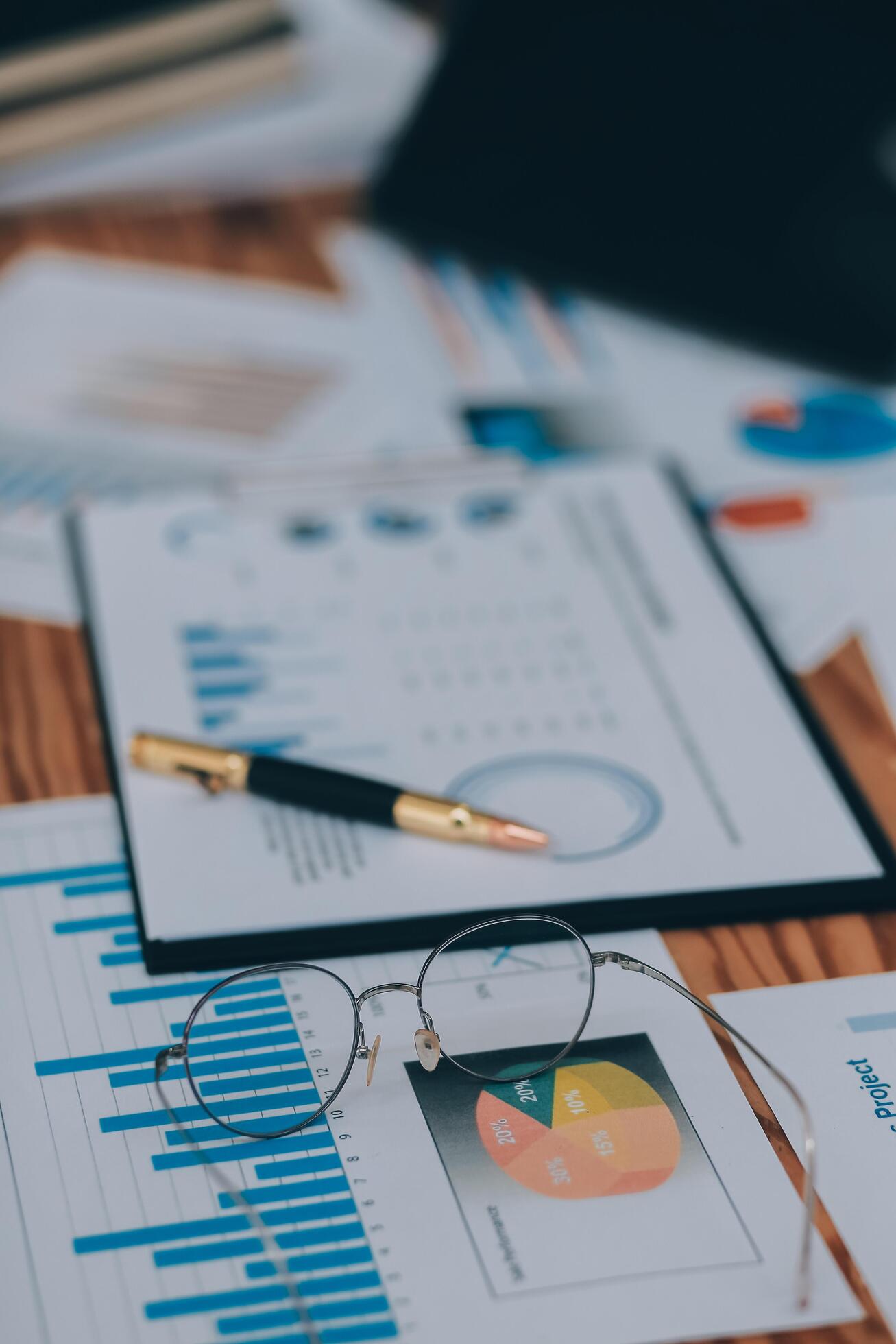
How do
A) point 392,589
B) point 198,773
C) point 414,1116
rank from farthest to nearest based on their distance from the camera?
point 392,589 < point 198,773 < point 414,1116

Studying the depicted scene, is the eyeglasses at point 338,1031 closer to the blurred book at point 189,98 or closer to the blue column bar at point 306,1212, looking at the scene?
the blue column bar at point 306,1212

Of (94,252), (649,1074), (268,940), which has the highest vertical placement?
(94,252)

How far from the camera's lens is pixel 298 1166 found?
513 millimetres

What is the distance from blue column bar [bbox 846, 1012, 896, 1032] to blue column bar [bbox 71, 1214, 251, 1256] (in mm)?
261

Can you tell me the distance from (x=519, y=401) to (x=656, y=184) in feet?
0.71

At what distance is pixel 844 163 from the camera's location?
38.6 inches

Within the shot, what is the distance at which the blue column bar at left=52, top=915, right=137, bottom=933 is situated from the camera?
59 cm

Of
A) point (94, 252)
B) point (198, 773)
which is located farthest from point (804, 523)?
point (94, 252)

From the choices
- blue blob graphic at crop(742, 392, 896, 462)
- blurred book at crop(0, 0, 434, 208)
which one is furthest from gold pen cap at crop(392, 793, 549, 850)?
blurred book at crop(0, 0, 434, 208)

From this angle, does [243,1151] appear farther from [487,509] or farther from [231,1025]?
[487,509]

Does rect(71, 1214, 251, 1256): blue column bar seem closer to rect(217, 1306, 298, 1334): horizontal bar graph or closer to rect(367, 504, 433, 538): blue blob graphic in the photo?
rect(217, 1306, 298, 1334): horizontal bar graph

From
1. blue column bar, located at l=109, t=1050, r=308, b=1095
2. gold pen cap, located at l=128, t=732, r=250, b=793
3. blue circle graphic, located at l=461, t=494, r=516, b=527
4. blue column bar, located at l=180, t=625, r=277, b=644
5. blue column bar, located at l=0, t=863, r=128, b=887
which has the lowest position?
blue column bar, located at l=109, t=1050, r=308, b=1095

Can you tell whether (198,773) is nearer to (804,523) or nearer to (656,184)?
(804,523)

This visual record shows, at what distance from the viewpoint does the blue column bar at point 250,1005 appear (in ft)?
1.85
